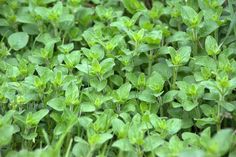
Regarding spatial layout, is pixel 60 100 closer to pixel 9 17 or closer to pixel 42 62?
pixel 42 62

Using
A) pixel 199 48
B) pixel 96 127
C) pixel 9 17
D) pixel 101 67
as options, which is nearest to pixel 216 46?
pixel 199 48

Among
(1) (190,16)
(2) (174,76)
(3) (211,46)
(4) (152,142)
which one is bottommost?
(4) (152,142)

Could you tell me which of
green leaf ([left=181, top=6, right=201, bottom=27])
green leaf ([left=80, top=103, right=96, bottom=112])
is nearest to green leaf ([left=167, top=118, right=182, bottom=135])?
green leaf ([left=80, top=103, right=96, bottom=112])

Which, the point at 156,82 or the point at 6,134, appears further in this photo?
the point at 156,82

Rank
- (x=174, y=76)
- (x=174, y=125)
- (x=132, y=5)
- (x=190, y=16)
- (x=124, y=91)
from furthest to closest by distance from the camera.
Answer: (x=132, y=5) → (x=190, y=16) → (x=174, y=76) → (x=124, y=91) → (x=174, y=125)

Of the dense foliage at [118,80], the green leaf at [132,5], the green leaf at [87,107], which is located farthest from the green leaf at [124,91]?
the green leaf at [132,5]

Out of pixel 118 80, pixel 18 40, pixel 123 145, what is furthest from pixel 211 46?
pixel 18 40

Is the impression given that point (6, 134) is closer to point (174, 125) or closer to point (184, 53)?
point (174, 125)
